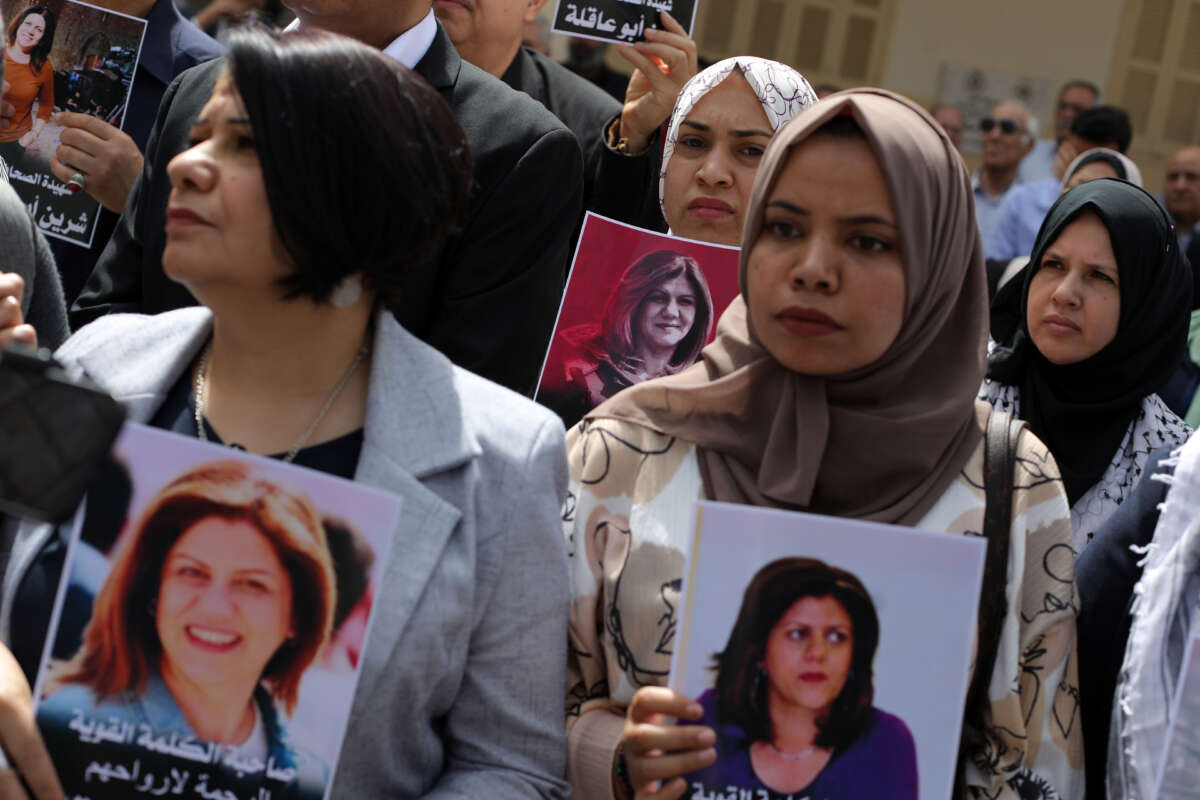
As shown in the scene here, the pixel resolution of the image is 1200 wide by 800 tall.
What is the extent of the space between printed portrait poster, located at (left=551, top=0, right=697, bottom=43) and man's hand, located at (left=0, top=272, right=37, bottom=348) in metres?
1.92

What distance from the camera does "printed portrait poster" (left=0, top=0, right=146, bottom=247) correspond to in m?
3.09

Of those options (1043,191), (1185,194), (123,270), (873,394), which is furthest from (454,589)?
(1185,194)

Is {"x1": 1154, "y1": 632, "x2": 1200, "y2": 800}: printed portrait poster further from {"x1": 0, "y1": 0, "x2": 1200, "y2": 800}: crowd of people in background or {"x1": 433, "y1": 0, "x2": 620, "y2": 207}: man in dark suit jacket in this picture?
{"x1": 433, "y1": 0, "x2": 620, "y2": 207}: man in dark suit jacket

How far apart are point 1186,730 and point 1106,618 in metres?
0.40

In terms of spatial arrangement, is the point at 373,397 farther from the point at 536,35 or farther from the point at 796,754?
the point at 536,35

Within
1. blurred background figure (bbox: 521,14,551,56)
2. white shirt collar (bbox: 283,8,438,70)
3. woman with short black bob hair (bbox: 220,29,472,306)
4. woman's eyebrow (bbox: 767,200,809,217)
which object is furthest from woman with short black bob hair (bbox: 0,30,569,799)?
blurred background figure (bbox: 521,14,551,56)

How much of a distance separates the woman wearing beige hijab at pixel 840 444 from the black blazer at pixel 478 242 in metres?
0.75

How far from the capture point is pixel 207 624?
5.65 ft

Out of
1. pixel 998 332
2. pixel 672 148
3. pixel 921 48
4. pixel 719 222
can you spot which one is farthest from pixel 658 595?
pixel 921 48

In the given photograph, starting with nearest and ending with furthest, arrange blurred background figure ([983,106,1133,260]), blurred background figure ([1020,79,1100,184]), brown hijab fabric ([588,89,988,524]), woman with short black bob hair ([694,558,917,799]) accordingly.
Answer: woman with short black bob hair ([694,558,917,799]), brown hijab fabric ([588,89,988,524]), blurred background figure ([983,106,1133,260]), blurred background figure ([1020,79,1100,184])

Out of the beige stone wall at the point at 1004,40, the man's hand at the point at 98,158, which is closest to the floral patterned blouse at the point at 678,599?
the man's hand at the point at 98,158

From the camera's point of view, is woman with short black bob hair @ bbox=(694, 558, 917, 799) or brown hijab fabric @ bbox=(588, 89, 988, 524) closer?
woman with short black bob hair @ bbox=(694, 558, 917, 799)

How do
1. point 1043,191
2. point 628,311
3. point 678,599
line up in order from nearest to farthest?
point 678,599 < point 628,311 < point 1043,191

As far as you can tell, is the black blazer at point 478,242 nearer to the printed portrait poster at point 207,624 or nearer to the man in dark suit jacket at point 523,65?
the man in dark suit jacket at point 523,65
